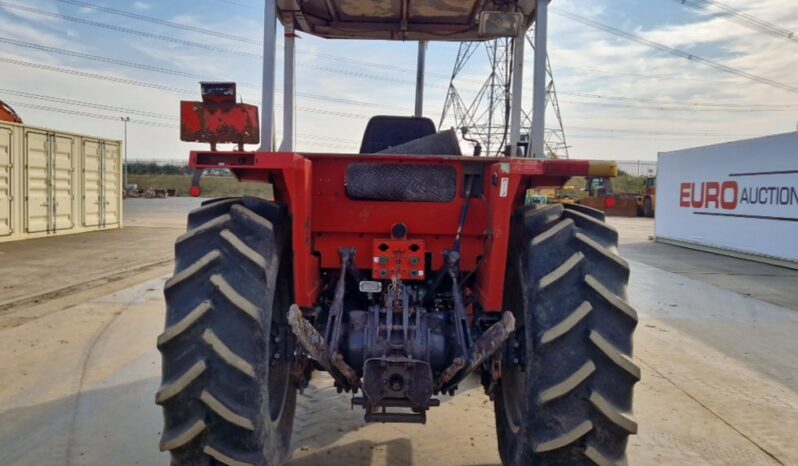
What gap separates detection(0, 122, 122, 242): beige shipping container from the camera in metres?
15.1

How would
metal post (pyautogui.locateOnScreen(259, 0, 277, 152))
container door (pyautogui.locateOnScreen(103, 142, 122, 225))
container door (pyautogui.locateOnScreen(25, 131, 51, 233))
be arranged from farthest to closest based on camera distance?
container door (pyautogui.locateOnScreen(103, 142, 122, 225)) < container door (pyautogui.locateOnScreen(25, 131, 51, 233)) < metal post (pyautogui.locateOnScreen(259, 0, 277, 152))

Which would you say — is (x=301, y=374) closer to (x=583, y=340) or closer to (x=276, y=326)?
(x=276, y=326)

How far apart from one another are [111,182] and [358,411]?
17.8m

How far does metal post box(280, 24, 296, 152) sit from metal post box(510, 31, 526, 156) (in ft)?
4.97

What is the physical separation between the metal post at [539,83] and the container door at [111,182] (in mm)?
18396

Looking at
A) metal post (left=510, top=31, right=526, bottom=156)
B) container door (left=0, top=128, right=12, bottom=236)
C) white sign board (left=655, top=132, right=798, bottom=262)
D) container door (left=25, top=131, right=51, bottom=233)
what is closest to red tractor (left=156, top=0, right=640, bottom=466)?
metal post (left=510, top=31, right=526, bottom=156)

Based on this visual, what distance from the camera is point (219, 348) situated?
253 centimetres

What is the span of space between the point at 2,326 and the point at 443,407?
210 inches

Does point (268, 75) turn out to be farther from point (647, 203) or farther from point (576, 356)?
point (647, 203)

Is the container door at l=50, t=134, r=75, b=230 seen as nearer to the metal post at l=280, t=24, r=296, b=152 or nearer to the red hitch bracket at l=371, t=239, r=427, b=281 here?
the metal post at l=280, t=24, r=296, b=152

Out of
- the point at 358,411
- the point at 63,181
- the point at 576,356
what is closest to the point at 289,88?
the point at 358,411

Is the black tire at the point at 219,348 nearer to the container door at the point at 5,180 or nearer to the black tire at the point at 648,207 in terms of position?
the container door at the point at 5,180

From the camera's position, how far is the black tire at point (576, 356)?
8.41 ft

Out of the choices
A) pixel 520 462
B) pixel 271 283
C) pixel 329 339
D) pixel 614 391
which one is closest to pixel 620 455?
pixel 614 391
